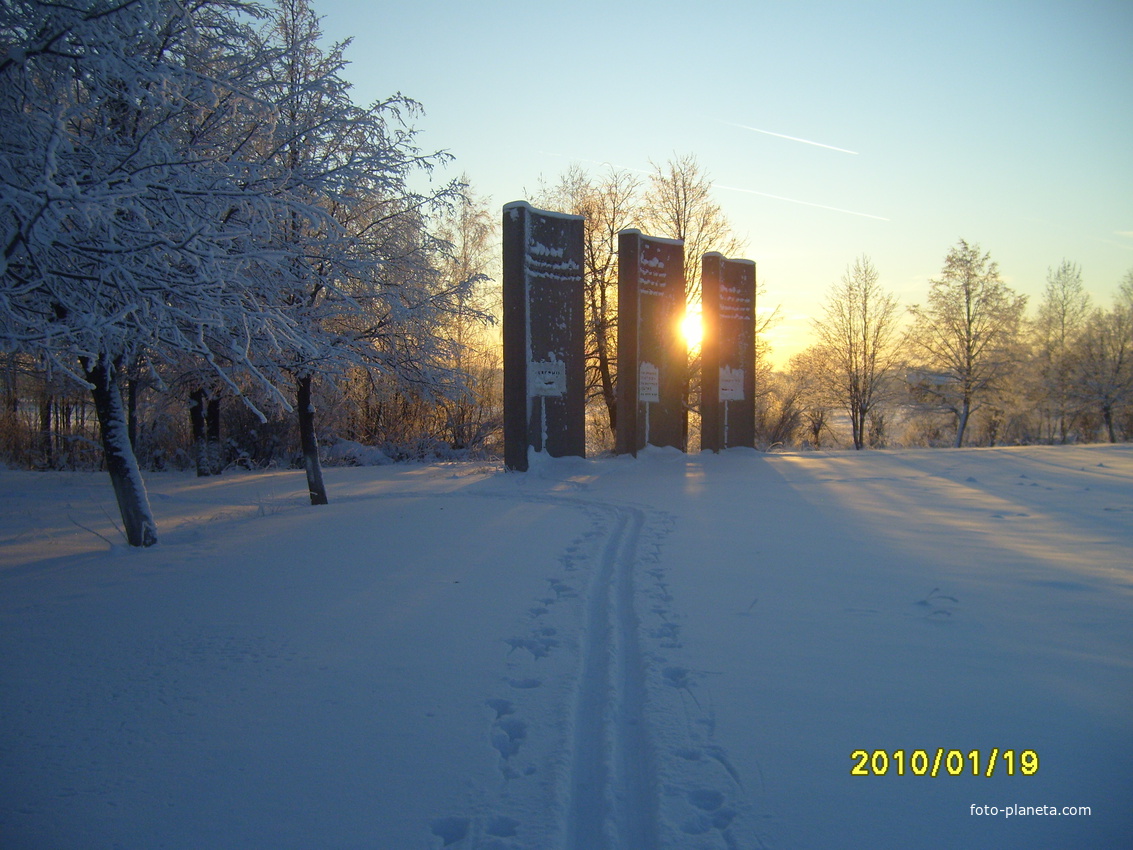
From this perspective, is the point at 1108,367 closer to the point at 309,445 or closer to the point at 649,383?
the point at 649,383

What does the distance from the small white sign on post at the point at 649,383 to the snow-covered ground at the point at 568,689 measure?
7949 millimetres

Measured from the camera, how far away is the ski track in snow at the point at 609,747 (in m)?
2.40

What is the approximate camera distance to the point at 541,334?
507 inches

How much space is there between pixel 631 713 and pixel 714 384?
1377 centimetres

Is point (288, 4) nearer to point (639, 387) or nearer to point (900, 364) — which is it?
point (639, 387)

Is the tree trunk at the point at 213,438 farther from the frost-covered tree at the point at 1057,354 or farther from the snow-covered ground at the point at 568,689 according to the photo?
the frost-covered tree at the point at 1057,354

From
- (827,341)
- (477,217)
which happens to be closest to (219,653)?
(477,217)

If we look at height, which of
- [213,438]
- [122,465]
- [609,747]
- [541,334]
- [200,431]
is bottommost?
[609,747]

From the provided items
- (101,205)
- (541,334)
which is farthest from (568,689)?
(541,334)

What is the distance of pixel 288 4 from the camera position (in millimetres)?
9805

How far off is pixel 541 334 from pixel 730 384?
6.27 meters

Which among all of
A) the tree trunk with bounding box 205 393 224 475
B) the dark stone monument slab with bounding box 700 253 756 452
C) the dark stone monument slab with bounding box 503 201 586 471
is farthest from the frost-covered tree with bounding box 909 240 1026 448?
the tree trunk with bounding box 205 393 224 475

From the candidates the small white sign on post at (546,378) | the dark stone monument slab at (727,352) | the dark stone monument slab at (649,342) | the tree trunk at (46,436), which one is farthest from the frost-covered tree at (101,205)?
the tree trunk at (46,436)
